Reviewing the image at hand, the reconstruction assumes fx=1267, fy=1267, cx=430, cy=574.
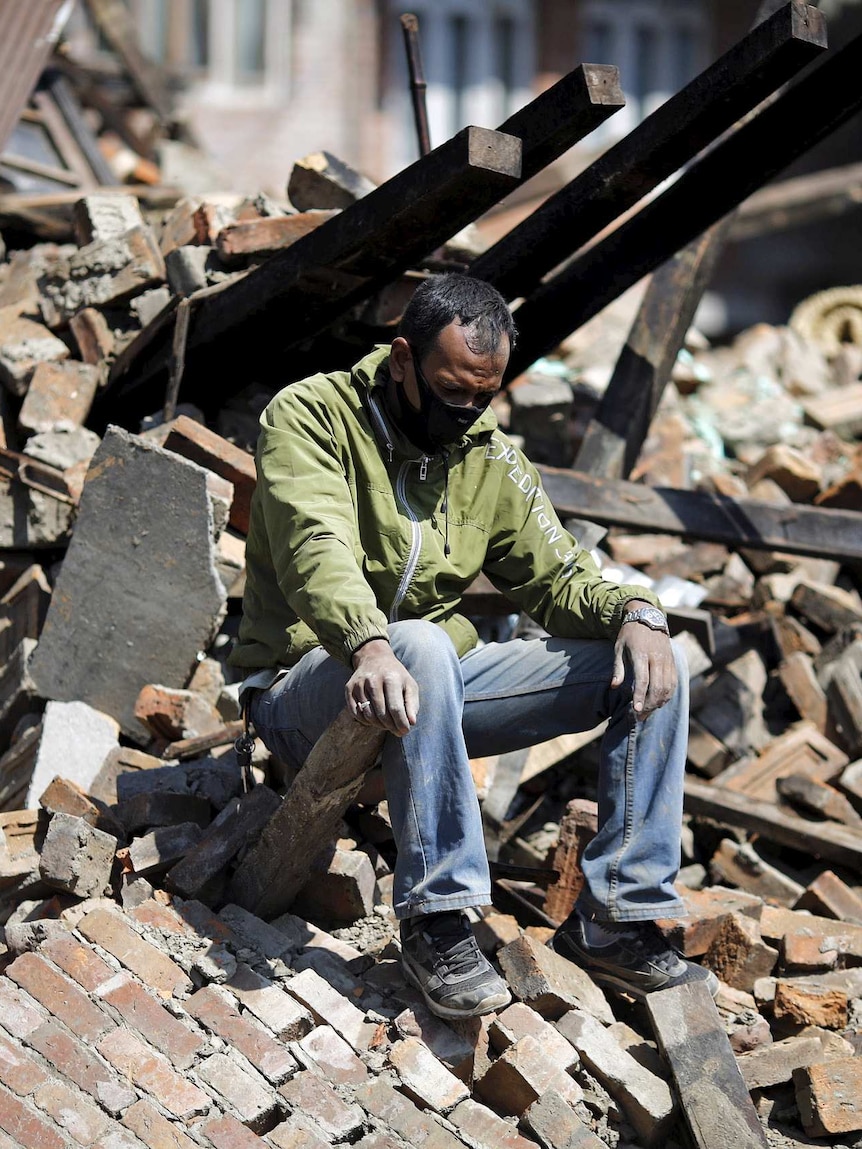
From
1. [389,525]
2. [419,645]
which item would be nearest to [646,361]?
[389,525]

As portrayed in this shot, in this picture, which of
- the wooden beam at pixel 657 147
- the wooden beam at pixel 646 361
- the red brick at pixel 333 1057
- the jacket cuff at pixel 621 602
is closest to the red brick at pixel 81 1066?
the red brick at pixel 333 1057

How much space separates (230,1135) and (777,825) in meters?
2.35

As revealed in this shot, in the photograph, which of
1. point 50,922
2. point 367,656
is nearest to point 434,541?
point 367,656

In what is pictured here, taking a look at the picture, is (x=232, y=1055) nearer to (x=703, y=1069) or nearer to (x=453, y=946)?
(x=453, y=946)

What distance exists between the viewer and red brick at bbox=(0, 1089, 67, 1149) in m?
2.53

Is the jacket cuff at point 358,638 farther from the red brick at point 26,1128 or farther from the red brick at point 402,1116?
the red brick at point 26,1128

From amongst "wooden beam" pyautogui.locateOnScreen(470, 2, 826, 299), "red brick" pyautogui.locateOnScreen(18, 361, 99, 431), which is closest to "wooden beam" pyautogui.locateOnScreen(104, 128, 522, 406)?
"red brick" pyautogui.locateOnScreen(18, 361, 99, 431)

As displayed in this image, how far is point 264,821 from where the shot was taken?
3369 mm

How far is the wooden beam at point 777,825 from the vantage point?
169 inches

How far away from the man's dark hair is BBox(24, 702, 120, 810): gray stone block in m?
1.73

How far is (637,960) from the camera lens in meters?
3.13

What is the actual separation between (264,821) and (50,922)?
59 centimetres

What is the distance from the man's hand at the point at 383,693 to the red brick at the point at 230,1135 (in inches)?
34.7

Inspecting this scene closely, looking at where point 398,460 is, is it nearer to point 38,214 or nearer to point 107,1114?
point 107,1114
